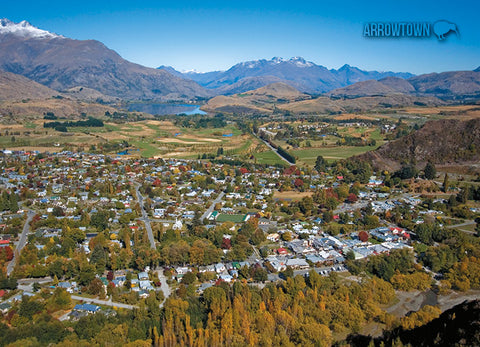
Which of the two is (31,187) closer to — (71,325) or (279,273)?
(71,325)

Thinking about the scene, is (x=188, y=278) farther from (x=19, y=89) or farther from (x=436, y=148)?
(x=19, y=89)

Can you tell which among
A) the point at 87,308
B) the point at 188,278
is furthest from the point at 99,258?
the point at 188,278

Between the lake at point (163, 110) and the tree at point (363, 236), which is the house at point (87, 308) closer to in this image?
the tree at point (363, 236)

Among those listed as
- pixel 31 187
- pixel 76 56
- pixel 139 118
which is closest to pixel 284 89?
pixel 139 118

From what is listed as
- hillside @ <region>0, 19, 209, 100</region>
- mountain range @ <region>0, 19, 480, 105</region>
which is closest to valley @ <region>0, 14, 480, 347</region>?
mountain range @ <region>0, 19, 480, 105</region>

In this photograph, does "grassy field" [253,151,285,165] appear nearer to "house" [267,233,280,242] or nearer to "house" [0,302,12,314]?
"house" [267,233,280,242]

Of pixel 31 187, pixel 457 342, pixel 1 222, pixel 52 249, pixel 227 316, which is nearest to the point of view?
pixel 457 342
